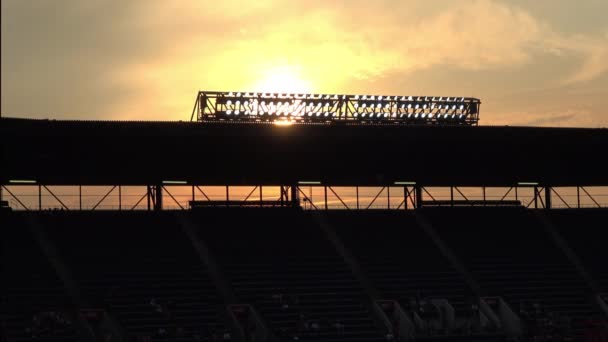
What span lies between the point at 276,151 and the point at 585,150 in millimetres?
20107

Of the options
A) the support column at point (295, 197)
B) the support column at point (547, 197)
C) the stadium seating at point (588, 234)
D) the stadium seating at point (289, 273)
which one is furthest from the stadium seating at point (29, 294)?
the support column at point (547, 197)

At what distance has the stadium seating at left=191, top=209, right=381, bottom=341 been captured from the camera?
2154 inches

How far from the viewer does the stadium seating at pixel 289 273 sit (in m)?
54.7

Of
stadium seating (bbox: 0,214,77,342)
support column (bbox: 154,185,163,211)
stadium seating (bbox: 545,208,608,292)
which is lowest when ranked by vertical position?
stadium seating (bbox: 0,214,77,342)

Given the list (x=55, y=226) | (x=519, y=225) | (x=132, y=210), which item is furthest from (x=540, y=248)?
(x=55, y=226)

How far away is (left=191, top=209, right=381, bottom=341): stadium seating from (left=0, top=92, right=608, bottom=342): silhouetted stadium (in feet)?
0.41

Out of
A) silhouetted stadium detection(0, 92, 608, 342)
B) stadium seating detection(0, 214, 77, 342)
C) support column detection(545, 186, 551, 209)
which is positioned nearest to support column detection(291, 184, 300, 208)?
silhouetted stadium detection(0, 92, 608, 342)

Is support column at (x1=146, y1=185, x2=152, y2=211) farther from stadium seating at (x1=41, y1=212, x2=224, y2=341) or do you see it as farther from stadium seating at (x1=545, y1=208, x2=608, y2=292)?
stadium seating at (x1=545, y1=208, x2=608, y2=292)

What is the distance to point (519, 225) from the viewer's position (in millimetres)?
69938

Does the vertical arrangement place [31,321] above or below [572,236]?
below

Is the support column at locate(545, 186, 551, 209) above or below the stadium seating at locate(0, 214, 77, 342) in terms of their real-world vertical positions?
above

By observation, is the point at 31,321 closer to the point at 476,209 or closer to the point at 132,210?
the point at 132,210

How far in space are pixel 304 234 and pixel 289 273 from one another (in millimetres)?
5293

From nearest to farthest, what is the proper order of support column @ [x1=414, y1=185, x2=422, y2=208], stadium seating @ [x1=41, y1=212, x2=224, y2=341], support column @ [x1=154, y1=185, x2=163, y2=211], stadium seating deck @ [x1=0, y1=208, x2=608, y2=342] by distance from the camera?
stadium seating @ [x1=41, y1=212, x2=224, y2=341] → stadium seating deck @ [x1=0, y1=208, x2=608, y2=342] → support column @ [x1=154, y1=185, x2=163, y2=211] → support column @ [x1=414, y1=185, x2=422, y2=208]
